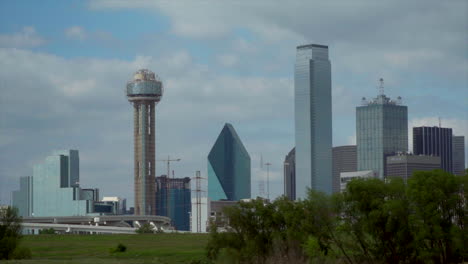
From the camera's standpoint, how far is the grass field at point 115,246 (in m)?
125

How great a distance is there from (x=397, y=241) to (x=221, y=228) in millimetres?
23150

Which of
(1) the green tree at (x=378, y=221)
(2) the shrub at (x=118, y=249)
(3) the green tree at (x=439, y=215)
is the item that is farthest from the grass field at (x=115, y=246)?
(3) the green tree at (x=439, y=215)

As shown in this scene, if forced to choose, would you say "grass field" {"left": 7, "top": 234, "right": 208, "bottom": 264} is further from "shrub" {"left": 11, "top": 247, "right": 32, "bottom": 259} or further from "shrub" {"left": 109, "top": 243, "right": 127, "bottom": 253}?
"shrub" {"left": 11, "top": 247, "right": 32, "bottom": 259}

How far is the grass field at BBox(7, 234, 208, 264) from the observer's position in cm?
12529

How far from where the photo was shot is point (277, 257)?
109000 millimetres

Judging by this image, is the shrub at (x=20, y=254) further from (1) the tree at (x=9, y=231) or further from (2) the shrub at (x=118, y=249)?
(2) the shrub at (x=118, y=249)

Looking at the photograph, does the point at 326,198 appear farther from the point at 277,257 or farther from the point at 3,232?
the point at 3,232

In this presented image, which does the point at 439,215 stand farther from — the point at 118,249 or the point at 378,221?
the point at 118,249

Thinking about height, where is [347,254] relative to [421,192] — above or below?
below

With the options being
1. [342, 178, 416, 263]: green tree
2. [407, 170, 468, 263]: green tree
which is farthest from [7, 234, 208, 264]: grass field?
[407, 170, 468, 263]: green tree

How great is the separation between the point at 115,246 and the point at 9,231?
32935 millimetres

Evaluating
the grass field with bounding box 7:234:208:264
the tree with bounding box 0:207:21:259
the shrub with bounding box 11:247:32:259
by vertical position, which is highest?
the tree with bounding box 0:207:21:259

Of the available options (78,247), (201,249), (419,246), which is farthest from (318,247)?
(78,247)

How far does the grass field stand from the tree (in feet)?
11.7
